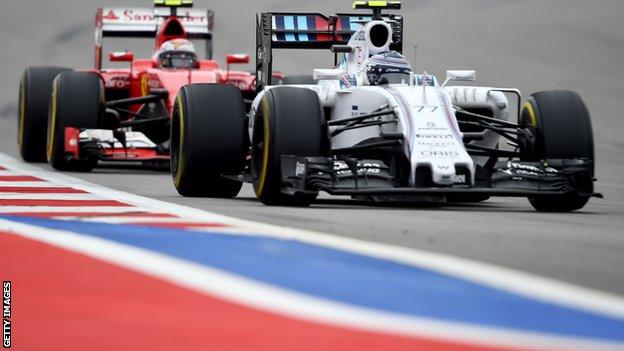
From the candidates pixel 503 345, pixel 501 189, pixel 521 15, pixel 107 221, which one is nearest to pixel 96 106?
pixel 501 189

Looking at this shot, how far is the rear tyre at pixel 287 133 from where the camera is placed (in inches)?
480

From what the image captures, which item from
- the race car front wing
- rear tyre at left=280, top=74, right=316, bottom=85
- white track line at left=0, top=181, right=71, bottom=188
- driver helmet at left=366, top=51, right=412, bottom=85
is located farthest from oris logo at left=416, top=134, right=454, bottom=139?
rear tyre at left=280, top=74, right=316, bottom=85

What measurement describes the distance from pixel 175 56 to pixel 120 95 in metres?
1.07

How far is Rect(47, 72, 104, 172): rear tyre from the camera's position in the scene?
18.5 metres

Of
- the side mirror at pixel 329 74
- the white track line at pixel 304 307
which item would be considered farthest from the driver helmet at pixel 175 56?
the white track line at pixel 304 307

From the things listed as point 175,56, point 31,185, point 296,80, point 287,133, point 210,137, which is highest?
point 175,56

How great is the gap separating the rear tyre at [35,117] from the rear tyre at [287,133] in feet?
29.2

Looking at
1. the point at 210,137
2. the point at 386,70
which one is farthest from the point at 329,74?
the point at 210,137

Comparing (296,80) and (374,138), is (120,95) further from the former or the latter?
(374,138)

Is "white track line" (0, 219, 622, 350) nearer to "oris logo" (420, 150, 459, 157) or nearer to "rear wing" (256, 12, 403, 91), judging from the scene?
"oris logo" (420, 150, 459, 157)

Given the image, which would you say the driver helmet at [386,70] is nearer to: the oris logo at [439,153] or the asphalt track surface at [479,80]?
the asphalt track surface at [479,80]

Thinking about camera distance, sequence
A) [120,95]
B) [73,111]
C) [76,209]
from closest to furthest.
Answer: [76,209] → [73,111] → [120,95]

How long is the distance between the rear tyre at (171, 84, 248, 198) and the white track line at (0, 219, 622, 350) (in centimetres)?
609
